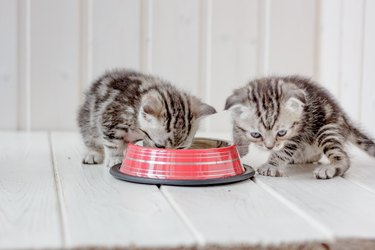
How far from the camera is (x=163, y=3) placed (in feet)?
11.8

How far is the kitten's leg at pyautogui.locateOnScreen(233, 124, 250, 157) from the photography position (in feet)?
7.96

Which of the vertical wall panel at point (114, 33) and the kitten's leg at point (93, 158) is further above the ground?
the vertical wall panel at point (114, 33)

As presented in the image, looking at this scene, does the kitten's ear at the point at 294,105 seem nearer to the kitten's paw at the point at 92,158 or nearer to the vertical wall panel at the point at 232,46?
the kitten's paw at the point at 92,158

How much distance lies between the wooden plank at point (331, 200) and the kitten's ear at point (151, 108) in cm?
45

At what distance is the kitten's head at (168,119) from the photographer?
226 cm

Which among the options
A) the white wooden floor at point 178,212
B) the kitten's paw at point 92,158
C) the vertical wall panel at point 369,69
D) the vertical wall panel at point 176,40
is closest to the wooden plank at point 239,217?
the white wooden floor at point 178,212

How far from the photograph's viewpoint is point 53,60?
3523 mm

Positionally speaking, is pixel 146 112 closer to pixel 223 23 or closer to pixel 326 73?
pixel 223 23

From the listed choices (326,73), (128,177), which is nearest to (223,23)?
A: (326,73)

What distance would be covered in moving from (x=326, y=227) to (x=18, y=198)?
2.88ft

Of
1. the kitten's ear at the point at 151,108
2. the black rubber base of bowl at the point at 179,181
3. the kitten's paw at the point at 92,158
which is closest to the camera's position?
the black rubber base of bowl at the point at 179,181

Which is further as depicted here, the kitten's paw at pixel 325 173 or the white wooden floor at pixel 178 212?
the kitten's paw at pixel 325 173

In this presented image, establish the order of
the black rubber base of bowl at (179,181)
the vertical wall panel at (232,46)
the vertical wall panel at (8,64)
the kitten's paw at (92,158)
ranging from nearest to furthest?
the black rubber base of bowl at (179,181) < the kitten's paw at (92,158) < the vertical wall panel at (8,64) < the vertical wall panel at (232,46)

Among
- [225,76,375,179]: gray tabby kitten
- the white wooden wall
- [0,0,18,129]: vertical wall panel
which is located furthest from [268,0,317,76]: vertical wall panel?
[0,0,18,129]: vertical wall panel
